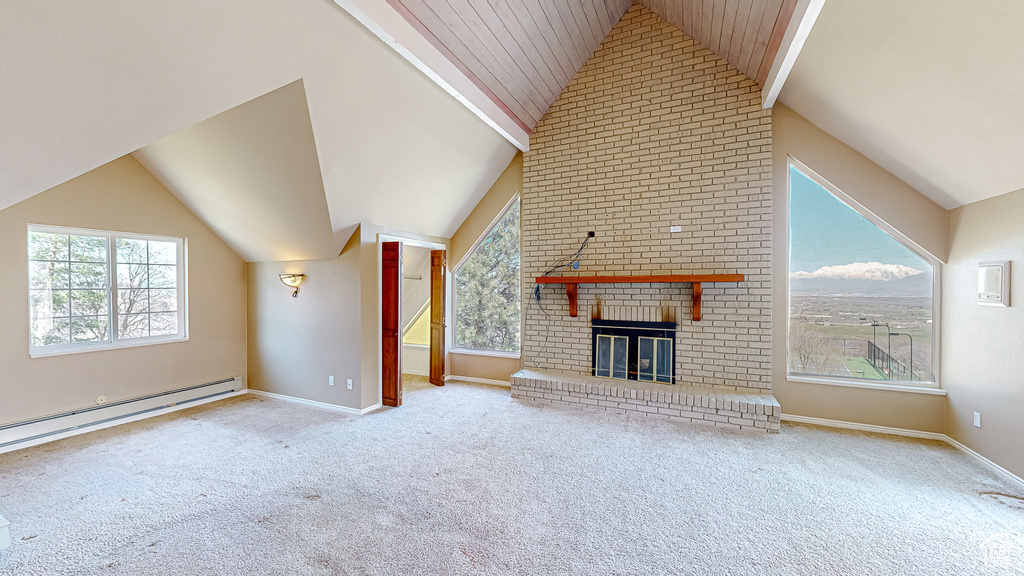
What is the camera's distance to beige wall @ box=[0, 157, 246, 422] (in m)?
3.48

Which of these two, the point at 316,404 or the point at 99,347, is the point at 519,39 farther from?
the point at 99,347

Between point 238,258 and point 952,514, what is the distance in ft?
22.6

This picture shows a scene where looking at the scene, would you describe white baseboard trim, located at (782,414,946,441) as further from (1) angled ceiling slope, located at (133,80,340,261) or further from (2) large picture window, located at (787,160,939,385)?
(1) angled ceiling slope, located at (133,80,340,261)

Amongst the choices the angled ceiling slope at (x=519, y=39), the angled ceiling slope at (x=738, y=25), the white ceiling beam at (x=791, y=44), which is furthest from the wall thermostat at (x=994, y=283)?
the angled ceiling slope at (x=519, y=39)

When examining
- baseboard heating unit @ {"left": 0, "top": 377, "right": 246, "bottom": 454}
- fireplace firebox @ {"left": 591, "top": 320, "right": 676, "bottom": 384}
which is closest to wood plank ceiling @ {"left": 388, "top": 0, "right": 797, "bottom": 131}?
fireplace firebox @ {"left": 591, "top": 320, "right": 676, "bottom": 384}

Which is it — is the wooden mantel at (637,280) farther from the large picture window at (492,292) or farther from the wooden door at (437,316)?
the wooden door at (437,316)

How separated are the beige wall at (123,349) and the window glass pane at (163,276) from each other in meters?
0.16

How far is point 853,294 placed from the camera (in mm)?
4012

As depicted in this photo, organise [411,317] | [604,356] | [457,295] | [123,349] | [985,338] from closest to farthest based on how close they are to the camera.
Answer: [985,338]
[123,349]
[604,356]
[457,295]
[411,317]

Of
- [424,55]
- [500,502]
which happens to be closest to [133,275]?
[424,55]

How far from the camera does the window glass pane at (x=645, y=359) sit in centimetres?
462

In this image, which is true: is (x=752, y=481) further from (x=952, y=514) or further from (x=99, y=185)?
(x=99, y=185)

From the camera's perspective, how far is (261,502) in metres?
2.62

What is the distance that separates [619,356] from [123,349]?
5217 mm
